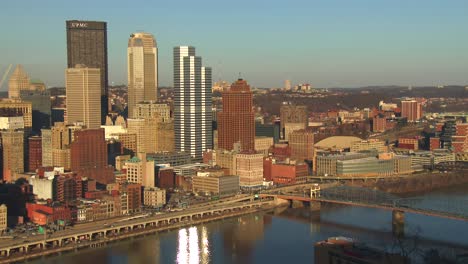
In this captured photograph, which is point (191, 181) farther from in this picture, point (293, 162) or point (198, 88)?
point (198, 88)

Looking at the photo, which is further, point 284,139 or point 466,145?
point 284,139

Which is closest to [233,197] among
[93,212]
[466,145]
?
[93,212]

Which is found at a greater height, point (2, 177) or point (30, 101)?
point (30, 101)

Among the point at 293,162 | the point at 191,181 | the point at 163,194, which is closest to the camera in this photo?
the point at 163,194

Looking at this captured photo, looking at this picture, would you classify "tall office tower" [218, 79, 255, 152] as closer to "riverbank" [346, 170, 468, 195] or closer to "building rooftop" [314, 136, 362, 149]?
"building rooftop" [314, 136, 362, 149]

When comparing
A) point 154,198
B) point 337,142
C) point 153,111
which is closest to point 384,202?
point 154,198

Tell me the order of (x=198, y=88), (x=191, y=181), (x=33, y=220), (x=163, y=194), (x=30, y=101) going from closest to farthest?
1. (x=33, y=220)
2. (x=163, y=194)
3. (x=191, y=181)
4. (x=198, y=88)
5. (x=30, y=101)

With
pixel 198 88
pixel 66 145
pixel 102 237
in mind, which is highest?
pixel 198 88
